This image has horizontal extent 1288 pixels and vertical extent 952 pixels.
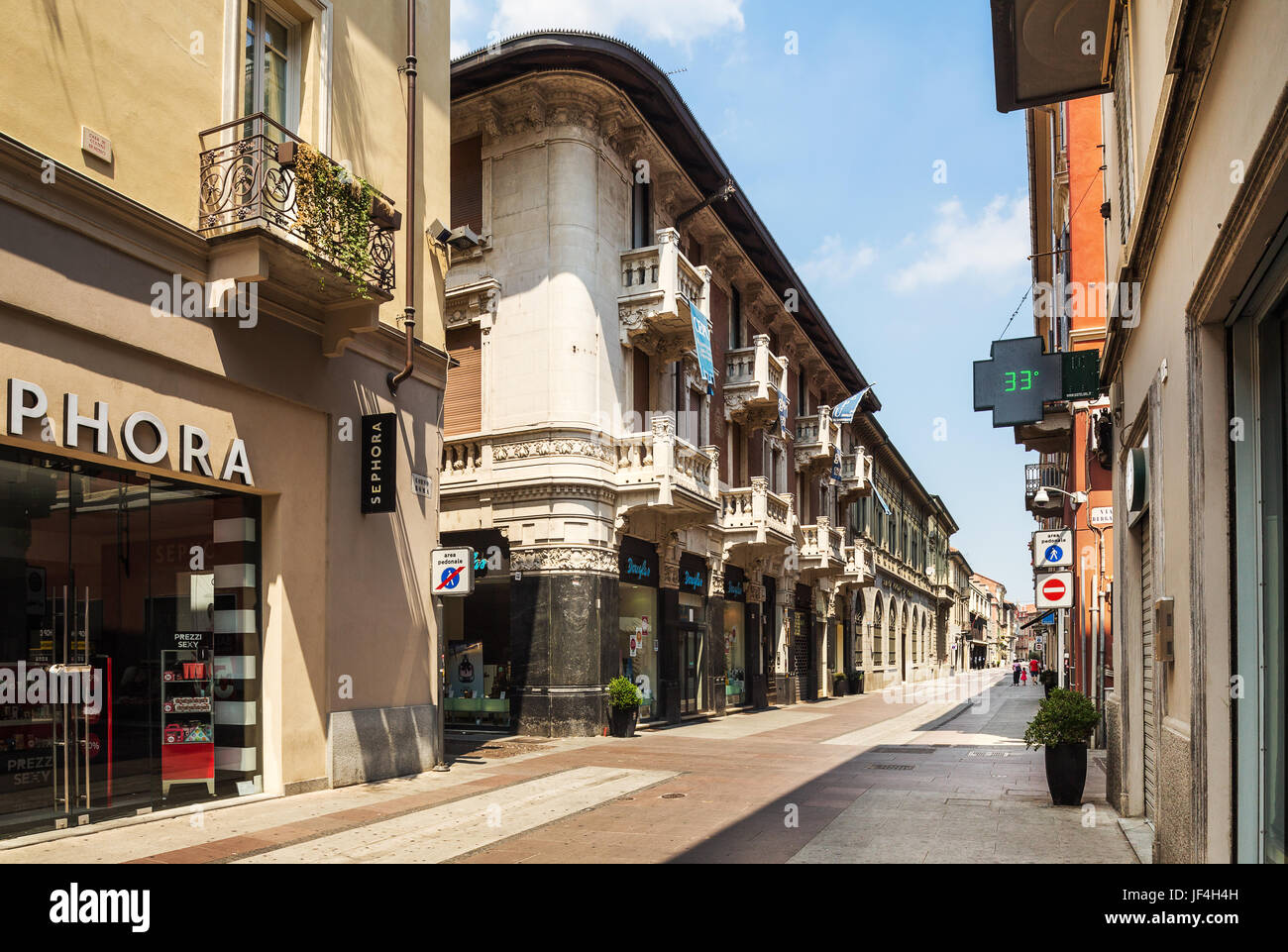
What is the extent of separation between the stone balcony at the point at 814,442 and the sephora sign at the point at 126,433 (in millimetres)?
25500

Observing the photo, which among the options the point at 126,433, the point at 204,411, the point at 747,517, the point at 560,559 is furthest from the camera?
the point at 747,517

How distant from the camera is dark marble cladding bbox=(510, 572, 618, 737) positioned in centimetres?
1906

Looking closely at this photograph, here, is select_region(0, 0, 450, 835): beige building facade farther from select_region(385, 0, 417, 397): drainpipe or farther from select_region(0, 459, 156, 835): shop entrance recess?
select_region(385, 0, 417, 397): drainpipe

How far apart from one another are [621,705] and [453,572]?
6.41 meters

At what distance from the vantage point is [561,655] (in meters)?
19.2

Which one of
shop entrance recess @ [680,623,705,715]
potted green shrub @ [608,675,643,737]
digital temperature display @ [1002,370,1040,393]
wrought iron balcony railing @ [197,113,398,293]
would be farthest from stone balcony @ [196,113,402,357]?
shop entrance recess @ [680,623,705,715]

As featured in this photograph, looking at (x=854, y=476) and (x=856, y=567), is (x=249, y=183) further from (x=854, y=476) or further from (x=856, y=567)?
(x=854, y=476)

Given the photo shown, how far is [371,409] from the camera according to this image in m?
13.3

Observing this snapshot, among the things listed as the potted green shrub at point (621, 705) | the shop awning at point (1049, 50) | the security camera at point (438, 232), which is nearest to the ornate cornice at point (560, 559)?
the potted green shrub at point (621, 705)

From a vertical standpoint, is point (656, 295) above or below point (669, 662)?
above

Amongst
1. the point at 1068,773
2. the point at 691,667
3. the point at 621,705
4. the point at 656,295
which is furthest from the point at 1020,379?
the point at 691,667

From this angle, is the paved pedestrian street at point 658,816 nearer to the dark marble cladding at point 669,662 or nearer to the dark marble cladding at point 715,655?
the dark marble cladding at point 669,662
